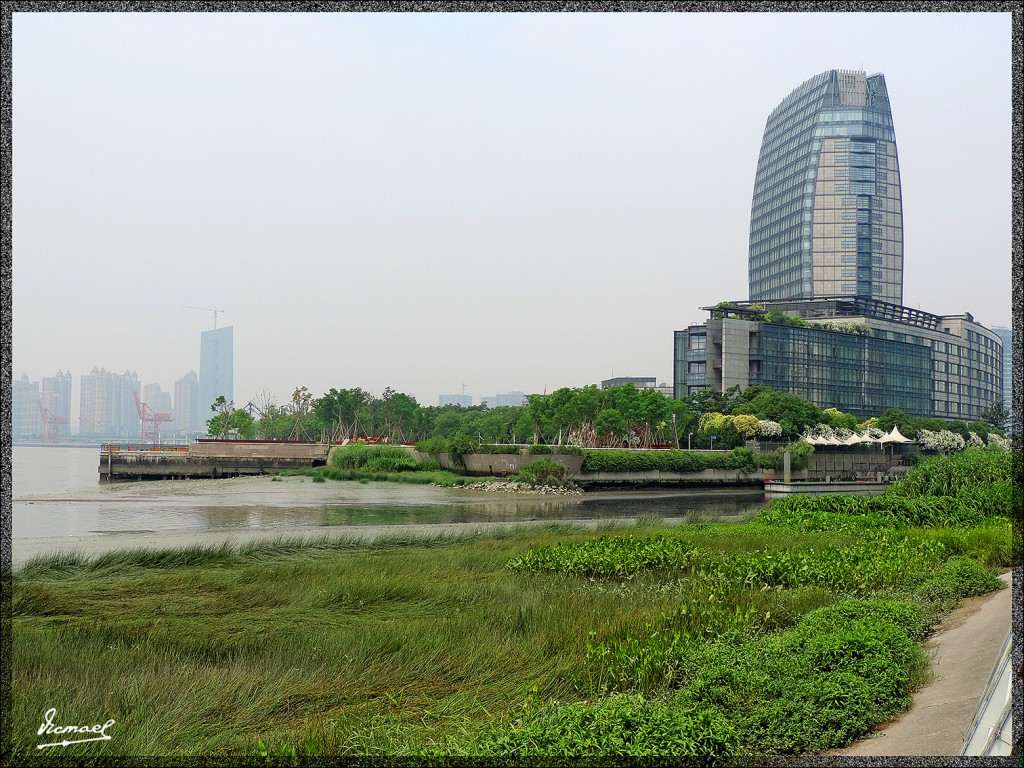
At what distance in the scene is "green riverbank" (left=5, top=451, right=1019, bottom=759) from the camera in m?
5.32

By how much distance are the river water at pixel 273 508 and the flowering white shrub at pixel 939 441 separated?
27.0 meters

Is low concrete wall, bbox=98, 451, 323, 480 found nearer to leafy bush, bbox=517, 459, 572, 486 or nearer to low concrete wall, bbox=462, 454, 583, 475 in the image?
low concrete wall, bbox=462, 454, 583, 475

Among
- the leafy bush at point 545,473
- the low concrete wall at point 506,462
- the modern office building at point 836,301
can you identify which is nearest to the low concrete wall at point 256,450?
the low concrete wall at point 506,462

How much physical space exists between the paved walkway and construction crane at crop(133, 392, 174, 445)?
207ft

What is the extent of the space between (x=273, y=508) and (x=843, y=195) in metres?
113

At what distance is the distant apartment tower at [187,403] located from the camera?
75688 millimetres

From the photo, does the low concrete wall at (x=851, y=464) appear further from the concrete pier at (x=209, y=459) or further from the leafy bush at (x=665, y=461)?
the concrete pier at (x=209, y=459)

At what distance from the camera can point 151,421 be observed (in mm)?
69625

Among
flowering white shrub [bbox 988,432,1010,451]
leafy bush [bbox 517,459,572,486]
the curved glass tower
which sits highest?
the curved glass tower

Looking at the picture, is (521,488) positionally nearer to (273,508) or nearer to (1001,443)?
(273,508)

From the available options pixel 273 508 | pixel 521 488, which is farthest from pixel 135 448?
pixel 273 508

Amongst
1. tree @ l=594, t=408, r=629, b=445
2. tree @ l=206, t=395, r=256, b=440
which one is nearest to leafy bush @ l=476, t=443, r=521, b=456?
tree @ l=594, t=408, r=629, b=445

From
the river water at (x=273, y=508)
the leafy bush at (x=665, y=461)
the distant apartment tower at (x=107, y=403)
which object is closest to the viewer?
the river water at (x=273, y=508)

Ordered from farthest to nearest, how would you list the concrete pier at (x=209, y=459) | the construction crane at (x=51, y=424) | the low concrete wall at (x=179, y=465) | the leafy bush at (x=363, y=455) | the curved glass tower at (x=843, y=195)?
1. the curved glass tower at (x=843, y=195)
2. the concrete pier at (x=209, y=459)
3. the low concrete wall at (x=179, y=465)
4. the leafy bush at (x=363, y=455)
5. the construction crane at (x=51, y=424)
